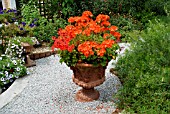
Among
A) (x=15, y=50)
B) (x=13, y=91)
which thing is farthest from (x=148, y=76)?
(x=15, y=50)

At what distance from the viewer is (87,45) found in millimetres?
3248

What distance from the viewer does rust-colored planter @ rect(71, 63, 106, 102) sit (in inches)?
133

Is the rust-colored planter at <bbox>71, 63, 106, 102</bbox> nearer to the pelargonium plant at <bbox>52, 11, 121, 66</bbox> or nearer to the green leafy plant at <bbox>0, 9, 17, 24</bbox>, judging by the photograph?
the pelargonium plant at <bbox>52, 11, 121, 66</bbox>

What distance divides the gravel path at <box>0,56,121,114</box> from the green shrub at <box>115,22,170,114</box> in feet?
0.96

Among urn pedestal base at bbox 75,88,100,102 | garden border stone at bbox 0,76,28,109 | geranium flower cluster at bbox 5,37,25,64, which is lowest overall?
garden border stone at bbox 0,76,28,109

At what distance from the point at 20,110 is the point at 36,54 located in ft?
5.72

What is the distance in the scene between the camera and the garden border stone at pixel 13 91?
3.82 meters

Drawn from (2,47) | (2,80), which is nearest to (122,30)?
(2,47)

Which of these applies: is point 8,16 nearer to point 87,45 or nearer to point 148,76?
point 87,45

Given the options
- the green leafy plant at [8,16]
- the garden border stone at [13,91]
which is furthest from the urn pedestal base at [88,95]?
the green leafy plant at [8,16]

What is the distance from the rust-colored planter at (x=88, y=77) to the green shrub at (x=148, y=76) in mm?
345

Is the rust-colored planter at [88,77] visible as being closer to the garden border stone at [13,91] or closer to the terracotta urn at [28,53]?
the garden border stone at [13,91]

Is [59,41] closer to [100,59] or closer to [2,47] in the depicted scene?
[100,59]

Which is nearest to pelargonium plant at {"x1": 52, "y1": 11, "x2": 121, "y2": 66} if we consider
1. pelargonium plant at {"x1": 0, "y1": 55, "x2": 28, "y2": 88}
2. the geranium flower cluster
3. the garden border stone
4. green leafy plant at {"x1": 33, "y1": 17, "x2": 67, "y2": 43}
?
the garden border stone
